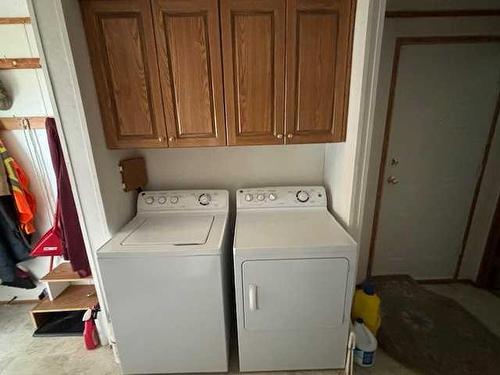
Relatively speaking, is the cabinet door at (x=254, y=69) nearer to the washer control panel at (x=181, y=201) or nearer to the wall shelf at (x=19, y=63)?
the washer control panel at (x=181, y=201)

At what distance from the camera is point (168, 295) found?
1325mm

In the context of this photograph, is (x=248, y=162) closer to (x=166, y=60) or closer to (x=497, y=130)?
(x=166, y=60)

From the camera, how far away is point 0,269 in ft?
6.42

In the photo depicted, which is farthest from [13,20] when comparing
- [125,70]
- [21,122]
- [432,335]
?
[432,335]

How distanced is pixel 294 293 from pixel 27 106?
236cm

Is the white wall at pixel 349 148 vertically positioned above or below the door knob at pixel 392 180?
above

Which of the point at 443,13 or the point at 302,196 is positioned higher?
the point at 443,13

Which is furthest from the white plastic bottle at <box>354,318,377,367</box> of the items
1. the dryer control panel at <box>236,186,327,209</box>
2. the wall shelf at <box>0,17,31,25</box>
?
the wall shelf at <box>0,17,31,25</box>

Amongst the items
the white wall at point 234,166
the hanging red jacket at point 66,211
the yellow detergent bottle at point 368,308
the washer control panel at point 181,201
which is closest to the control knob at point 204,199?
the washer control panel at point 181,201

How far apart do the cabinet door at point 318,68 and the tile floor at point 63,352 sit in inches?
61.8

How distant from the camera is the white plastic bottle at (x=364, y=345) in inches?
60.0

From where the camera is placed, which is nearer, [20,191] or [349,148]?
[349,148]

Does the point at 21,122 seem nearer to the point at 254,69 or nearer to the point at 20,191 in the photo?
the point at 20,191

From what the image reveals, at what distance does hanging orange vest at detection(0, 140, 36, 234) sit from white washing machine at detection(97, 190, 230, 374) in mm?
1034
